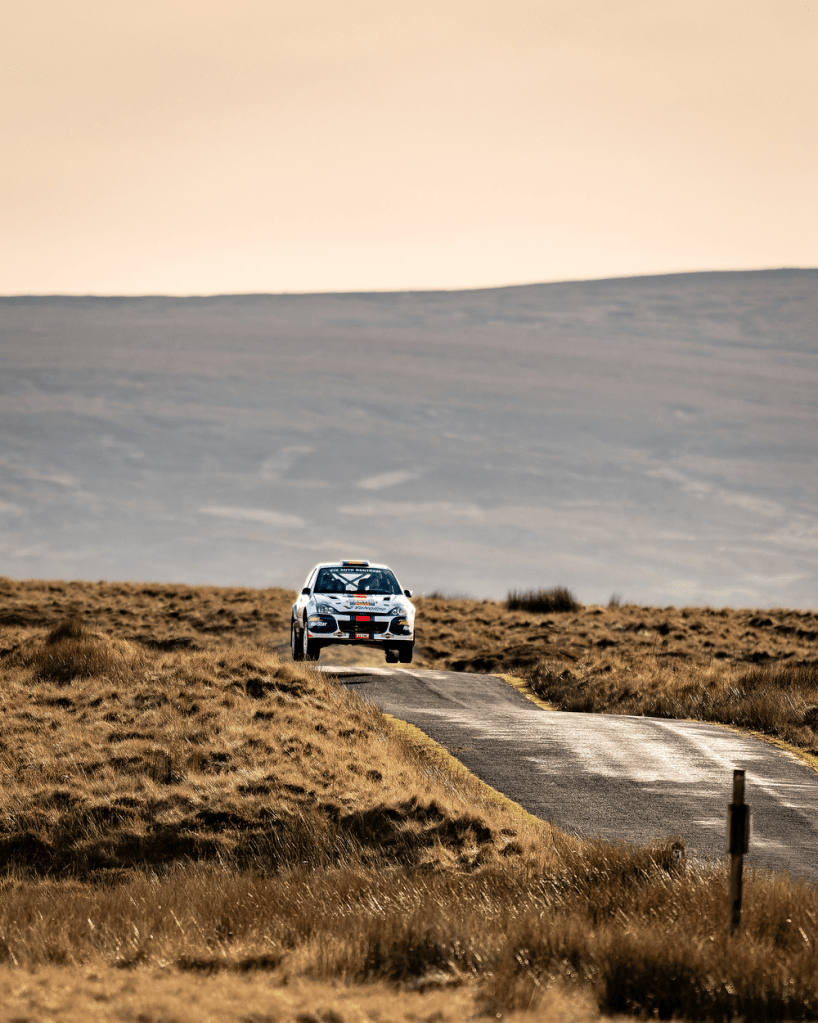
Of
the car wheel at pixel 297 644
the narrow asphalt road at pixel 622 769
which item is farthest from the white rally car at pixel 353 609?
the narrow asphalt road at pixel 622 769

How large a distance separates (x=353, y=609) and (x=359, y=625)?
0.37m

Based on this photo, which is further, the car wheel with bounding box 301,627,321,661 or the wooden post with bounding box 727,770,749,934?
the car wheel with bounding box 301,627,321,661

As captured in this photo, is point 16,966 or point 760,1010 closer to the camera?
point 760,1010

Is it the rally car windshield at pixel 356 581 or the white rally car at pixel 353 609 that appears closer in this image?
the white rally car at pixel 353 609

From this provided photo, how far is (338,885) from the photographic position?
437 inches

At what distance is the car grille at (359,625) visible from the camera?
24.4 meters

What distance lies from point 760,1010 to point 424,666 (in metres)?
25.1

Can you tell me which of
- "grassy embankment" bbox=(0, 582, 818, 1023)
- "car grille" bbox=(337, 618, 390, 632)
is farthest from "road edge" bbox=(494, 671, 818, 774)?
"grassy embankment" bbox=(0, 582, 818, 1023)

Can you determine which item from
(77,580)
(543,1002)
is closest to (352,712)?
(543,1002)

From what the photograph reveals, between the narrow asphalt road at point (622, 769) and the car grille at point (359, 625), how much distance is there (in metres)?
1.08

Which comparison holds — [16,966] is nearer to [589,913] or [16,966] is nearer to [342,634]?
[589,913]

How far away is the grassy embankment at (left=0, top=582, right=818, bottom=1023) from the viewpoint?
304 inches

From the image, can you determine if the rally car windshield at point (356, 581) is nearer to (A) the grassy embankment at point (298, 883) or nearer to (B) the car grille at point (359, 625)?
(B) the car grille at point (359, 625)

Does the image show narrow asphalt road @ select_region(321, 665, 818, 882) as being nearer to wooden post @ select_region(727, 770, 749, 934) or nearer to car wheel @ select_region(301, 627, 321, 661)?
car wheel @ select_region(301, 627, 321, 661)
